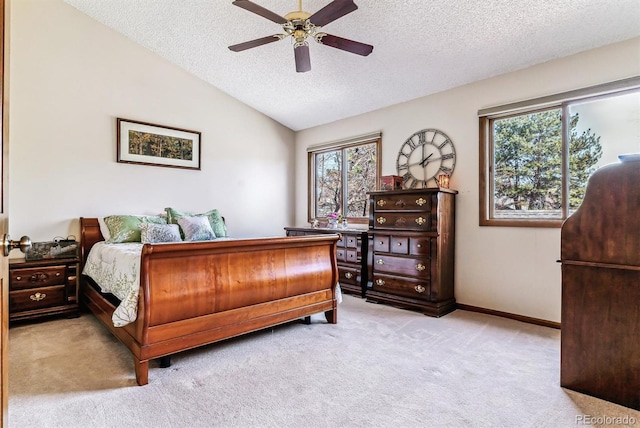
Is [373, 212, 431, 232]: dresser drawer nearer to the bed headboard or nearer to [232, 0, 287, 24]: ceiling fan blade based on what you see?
[232, 0, 287, 24]: ceiling fan blade

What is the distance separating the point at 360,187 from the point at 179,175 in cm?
260

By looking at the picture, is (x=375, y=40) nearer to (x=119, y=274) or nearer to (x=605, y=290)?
(x=605, y=290)

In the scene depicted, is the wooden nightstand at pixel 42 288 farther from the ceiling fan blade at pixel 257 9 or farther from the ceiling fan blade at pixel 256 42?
the ceiling fan blade at pixel 257 9

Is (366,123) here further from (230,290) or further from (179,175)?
(230,290)

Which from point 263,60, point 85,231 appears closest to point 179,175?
point 85,231

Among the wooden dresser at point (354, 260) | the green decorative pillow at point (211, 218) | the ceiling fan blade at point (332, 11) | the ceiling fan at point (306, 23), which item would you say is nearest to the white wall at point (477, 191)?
the wooden dresser at point (354, 260)

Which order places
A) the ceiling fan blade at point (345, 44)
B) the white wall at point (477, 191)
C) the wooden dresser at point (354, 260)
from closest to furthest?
the ceiling fan blade at point (345, 44), the white wall at point (477, 191), the wooden dresser at point (354, 260)

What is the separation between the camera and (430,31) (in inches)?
126

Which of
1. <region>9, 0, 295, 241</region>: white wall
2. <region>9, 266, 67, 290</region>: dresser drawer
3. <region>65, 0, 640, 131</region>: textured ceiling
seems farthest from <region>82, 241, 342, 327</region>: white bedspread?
<region>65, 0, 640, 131</region>: textured ceiling

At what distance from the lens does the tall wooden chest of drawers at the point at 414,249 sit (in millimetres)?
3701

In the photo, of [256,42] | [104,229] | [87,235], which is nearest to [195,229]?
[104,229]

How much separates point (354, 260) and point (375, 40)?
259 cm

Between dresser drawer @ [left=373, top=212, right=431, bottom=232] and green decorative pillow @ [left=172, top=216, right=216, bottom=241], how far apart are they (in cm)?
203

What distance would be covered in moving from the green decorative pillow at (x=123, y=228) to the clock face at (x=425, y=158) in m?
3.28
